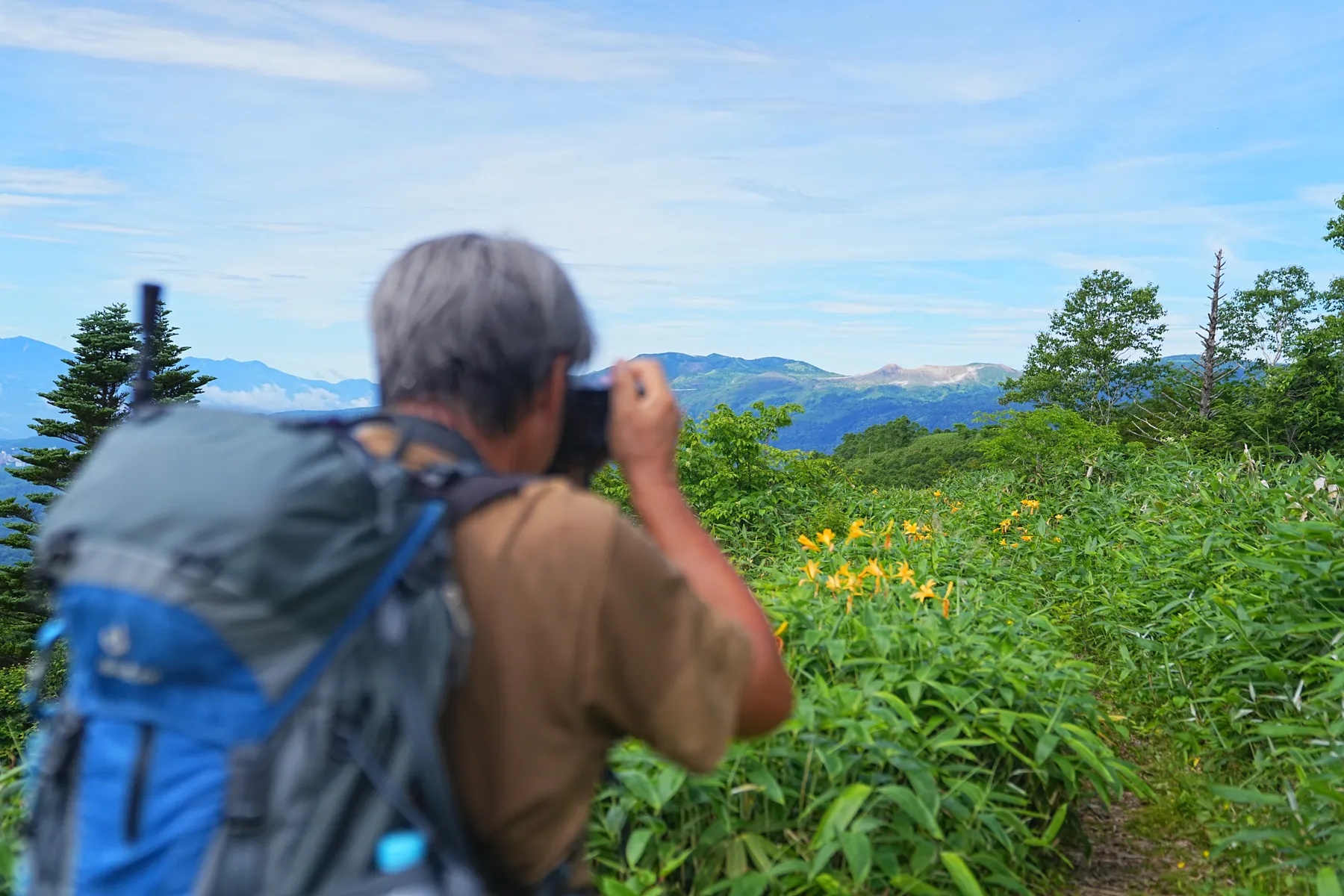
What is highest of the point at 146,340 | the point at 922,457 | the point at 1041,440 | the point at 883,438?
the point at 146,340

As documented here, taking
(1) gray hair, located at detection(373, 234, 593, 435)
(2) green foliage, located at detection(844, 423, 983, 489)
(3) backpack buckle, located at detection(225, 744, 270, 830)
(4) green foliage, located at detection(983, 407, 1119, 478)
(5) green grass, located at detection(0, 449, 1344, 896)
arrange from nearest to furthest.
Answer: (3) backpack buckle, located at detection(225, 744, 270, 830) < (1) gray hair, located at detection(373, 234, 593, 435) < (5) green grass, located at detection(0, 449, 1344, 896) < (4) green foliage, located at detection(983, 407, 1119, 478) < (2) green foliage, located at detection(844, 423, 983, 489)

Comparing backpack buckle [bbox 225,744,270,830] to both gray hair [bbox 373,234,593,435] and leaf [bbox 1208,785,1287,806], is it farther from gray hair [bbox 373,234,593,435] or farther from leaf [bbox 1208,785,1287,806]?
leaf [bbox 1208,785,1287,806]

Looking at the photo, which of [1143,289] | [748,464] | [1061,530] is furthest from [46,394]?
[1143,289]

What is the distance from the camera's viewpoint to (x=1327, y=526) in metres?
3.88

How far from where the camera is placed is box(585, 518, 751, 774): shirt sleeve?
1104mm

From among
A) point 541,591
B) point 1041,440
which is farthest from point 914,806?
point 1041,440

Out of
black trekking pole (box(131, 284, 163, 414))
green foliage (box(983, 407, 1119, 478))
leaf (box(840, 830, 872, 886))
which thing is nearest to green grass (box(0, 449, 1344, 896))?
leaf (box(840, 830, 872, 886))

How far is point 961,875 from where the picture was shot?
2.35 meters

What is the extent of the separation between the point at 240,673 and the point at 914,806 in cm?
197

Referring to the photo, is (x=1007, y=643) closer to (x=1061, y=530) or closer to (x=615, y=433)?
(x=615, y=433)

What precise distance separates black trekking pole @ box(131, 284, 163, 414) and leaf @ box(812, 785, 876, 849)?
1.82 meters

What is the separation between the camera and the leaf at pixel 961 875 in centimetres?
233

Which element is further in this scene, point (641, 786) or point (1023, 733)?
point (1023, 733)

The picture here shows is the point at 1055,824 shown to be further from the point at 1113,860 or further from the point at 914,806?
the point at 914,806
